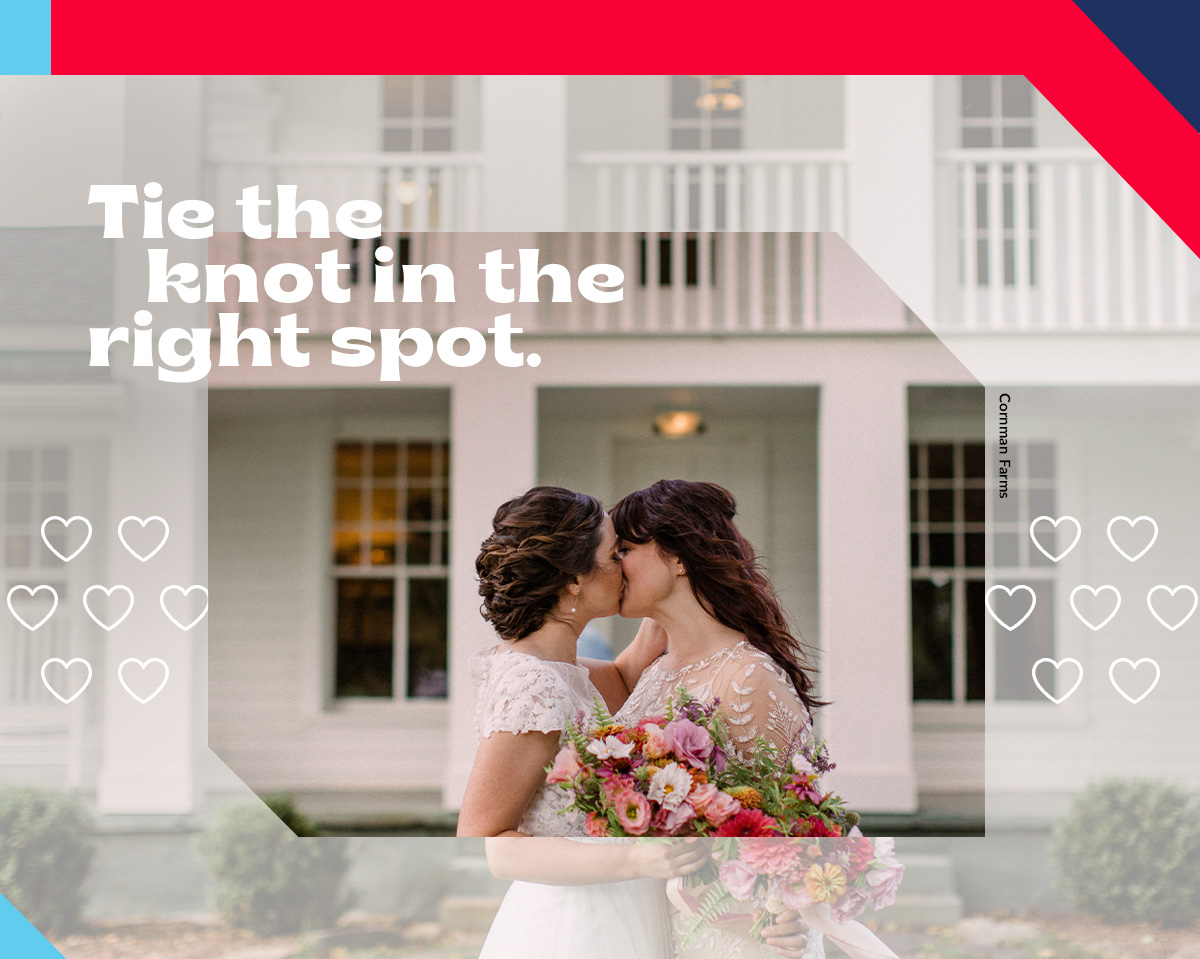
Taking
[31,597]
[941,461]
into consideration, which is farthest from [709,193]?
[31,597]

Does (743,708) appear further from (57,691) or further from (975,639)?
(975,639)

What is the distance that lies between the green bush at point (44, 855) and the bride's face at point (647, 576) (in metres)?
2.64

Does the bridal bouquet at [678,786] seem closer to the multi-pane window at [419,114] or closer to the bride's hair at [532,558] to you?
the bride's hair at [532,558]

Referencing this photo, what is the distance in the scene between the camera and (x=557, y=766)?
1.83 metres

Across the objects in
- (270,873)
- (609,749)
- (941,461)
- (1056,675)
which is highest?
(941,461)

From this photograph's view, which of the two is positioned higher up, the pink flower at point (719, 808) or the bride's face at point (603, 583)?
the bride's face at point (603, 583)

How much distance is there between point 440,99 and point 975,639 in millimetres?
4036

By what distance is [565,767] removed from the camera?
1.83m

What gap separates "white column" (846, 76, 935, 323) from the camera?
14.4 feet

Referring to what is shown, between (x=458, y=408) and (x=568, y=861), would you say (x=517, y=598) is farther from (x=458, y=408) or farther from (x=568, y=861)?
(x=458, y=408)

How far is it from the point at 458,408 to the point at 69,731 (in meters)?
2.16

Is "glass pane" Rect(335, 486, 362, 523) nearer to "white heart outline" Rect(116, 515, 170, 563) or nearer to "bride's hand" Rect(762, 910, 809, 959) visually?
"white heart outline" Rect(116, 515, 170, 563)

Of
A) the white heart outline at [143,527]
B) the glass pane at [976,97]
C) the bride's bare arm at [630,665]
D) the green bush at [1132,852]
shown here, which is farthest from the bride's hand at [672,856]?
the glass pane at [976,97]

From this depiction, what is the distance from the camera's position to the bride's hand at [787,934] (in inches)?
75.5
